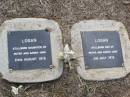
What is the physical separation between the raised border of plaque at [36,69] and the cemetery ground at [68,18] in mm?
63

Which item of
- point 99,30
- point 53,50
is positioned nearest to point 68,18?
point 99,30

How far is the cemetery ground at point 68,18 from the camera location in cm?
361

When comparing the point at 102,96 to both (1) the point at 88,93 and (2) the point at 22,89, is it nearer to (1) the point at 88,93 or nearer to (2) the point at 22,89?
(1) the point at 88,93

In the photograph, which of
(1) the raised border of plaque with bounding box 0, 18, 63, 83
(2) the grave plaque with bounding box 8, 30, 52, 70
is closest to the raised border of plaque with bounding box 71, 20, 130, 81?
(1) the raised border of plaque with bounding box 0, 18, 63, 83

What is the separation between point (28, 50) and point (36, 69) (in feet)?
0.65

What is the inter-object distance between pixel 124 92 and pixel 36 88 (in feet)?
2.82

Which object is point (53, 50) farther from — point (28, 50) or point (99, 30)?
point (99, 30)

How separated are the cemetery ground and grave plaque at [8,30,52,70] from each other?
0.60 feet

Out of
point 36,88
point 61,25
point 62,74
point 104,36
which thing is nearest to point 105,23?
point 104,36

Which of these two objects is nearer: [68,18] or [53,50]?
[53,50]

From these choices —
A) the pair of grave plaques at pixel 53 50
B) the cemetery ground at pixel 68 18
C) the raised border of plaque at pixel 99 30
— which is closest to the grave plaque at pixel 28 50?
the pair of grave plaques at pixel 53 50

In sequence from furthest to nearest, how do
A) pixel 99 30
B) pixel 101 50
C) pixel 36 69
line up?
pixel 99 30 → pixel 101 50 → pixel 36 69

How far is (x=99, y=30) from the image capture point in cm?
392

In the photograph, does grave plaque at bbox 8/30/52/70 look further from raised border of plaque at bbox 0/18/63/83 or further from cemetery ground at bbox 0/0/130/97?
cemetery ground at bbox 0/0/130/97
